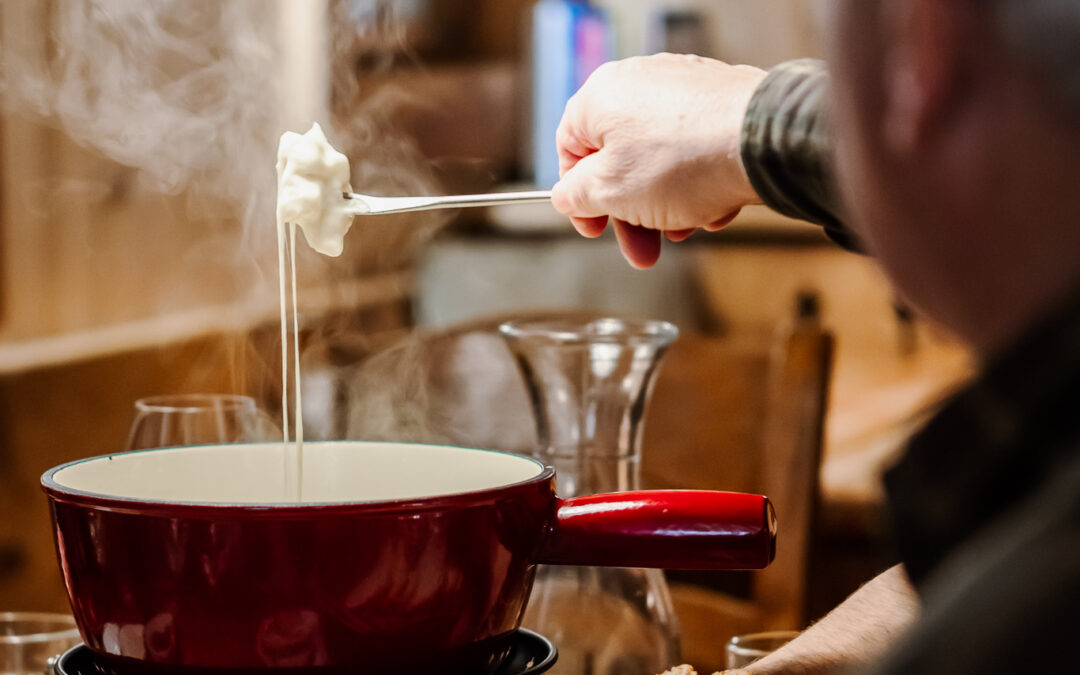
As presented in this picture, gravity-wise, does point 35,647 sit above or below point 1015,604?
below

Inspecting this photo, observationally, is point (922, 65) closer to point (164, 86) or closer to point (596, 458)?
point (596, 458)

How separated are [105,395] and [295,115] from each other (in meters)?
1.02

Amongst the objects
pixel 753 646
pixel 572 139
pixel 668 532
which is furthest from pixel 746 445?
pixel 668 532

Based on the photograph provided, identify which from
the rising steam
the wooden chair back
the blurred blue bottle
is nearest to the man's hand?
the wooden chair back

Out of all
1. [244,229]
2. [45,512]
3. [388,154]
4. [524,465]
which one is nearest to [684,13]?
[388,154]

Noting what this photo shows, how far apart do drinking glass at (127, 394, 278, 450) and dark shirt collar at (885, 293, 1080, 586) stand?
2.19 ft

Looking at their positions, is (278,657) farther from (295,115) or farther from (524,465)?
(295,115)

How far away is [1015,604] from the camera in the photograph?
26 cm

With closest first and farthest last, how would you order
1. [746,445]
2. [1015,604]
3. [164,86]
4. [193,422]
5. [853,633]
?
[1015,604] < [853,633] < [193,422] < [746,445] < [164,86]

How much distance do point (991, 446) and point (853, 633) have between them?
0.41 meters

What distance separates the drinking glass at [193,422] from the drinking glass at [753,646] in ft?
1.38

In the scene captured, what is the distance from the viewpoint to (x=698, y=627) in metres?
1.45

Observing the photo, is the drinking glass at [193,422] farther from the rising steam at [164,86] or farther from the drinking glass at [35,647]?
the rising steam at [164,86]

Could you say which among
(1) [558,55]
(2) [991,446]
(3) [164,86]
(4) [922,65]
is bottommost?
(2) [991,446]
